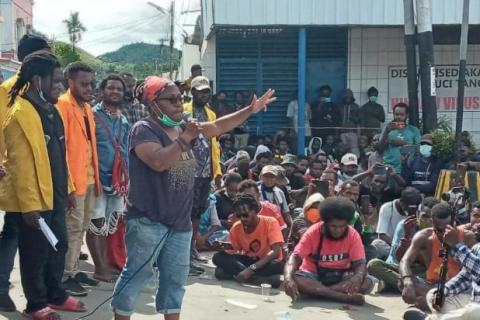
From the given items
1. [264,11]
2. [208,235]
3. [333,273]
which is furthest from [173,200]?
[264,11]

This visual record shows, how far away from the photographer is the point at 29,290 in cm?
516

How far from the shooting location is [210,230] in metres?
9.08

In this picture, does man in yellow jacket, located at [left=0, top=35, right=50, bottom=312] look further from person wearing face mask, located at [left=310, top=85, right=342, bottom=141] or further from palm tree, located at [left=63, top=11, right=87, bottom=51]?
palm tree, located at [left=63, top=11, right=87, bottom=51]

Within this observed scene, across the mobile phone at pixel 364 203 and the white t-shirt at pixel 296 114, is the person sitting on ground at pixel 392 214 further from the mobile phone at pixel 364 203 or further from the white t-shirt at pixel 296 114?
the white t-shirt at pixel 296 114

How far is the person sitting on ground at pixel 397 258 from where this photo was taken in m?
7.16

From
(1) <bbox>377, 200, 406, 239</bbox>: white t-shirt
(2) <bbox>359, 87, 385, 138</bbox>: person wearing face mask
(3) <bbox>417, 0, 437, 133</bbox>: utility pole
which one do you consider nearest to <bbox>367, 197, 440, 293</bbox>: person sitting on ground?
(1) <bbox>377, 200, 406, 239</bbox>: white t-shirt

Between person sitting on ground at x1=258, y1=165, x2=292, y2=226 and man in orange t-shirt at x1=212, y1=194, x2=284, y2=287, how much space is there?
1.47m

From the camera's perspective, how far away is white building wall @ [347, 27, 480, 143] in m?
13.8

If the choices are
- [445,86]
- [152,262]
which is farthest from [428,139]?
Result: [152,262]

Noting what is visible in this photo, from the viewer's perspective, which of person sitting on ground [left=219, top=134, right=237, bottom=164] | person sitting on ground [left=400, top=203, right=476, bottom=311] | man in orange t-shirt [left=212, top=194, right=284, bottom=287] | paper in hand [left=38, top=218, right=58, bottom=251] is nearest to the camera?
paper in hand [left=38, top=218, right=58, bottom=251]

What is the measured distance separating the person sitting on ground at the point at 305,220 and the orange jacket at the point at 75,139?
2.56 meters

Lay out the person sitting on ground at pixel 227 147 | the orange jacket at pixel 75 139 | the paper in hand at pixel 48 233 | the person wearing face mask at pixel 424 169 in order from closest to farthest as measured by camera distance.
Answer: the paper in hand at pixel 48 233 → the orange jacket at pixel 75 139 → the person wearing face mask at pixel 424 169 → the person sitting on ground at pixel 227 147

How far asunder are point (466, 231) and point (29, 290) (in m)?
3.49

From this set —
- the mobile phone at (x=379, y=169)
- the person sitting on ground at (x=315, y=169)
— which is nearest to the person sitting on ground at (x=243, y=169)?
the person sitting on ground at (x=315, y=169)
